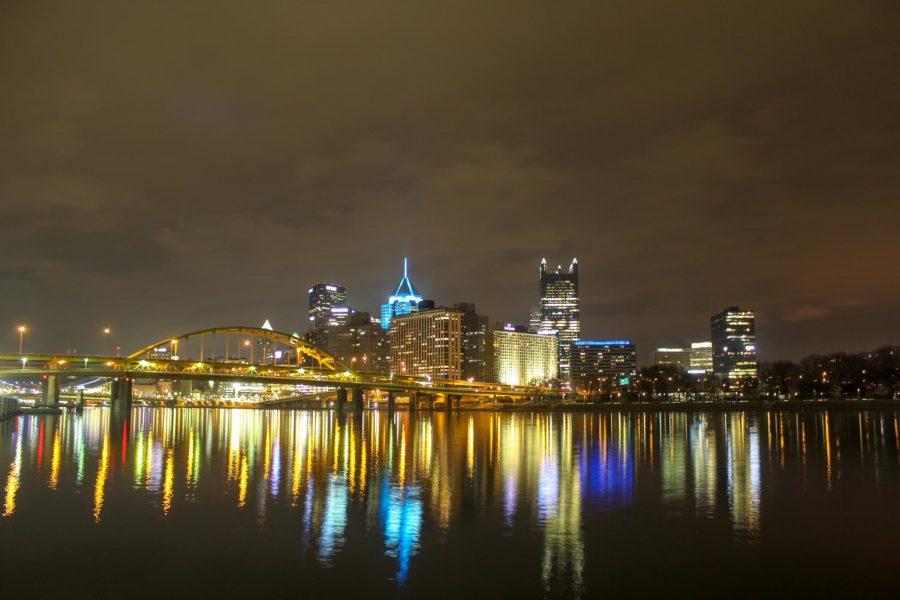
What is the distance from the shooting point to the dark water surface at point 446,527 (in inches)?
563

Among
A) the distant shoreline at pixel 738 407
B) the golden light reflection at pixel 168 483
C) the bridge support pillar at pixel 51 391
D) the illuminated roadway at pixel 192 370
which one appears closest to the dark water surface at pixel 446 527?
the golden light reflection at pixel 168 483

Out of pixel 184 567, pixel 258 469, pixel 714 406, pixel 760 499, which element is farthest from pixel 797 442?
pixel 714 406

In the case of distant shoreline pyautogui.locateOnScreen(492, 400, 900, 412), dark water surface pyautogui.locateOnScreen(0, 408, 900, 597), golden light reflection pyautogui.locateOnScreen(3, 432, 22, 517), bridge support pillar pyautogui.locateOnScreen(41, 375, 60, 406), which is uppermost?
bridge support pillar pyautogui.locateOnScreen(41, 375, 60, 406)

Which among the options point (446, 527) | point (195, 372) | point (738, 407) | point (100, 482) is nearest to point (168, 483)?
point (100, 482)

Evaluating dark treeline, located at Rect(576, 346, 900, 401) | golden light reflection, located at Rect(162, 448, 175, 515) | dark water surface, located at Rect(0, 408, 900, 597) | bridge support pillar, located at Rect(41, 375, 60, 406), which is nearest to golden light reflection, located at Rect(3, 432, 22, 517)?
dark water surface, located at Rect(0, 408, 900, 597)

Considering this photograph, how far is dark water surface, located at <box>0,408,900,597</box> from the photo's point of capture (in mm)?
14289

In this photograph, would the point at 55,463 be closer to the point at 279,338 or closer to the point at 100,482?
the point at 100,482

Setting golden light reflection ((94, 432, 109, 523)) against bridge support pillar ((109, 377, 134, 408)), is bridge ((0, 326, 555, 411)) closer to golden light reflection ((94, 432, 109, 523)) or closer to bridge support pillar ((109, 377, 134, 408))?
bridge support pillar ((109, 377, 134, 408))

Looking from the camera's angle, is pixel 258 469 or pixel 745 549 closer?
pixel 745 549

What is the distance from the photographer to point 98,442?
159ft

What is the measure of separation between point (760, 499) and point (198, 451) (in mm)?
29747

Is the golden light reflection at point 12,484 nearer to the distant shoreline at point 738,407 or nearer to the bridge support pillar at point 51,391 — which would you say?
the bridge support pillar at point 51,391

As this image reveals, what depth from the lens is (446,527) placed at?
18.9m

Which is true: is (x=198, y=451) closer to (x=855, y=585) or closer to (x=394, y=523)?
(x=394, y=523)
